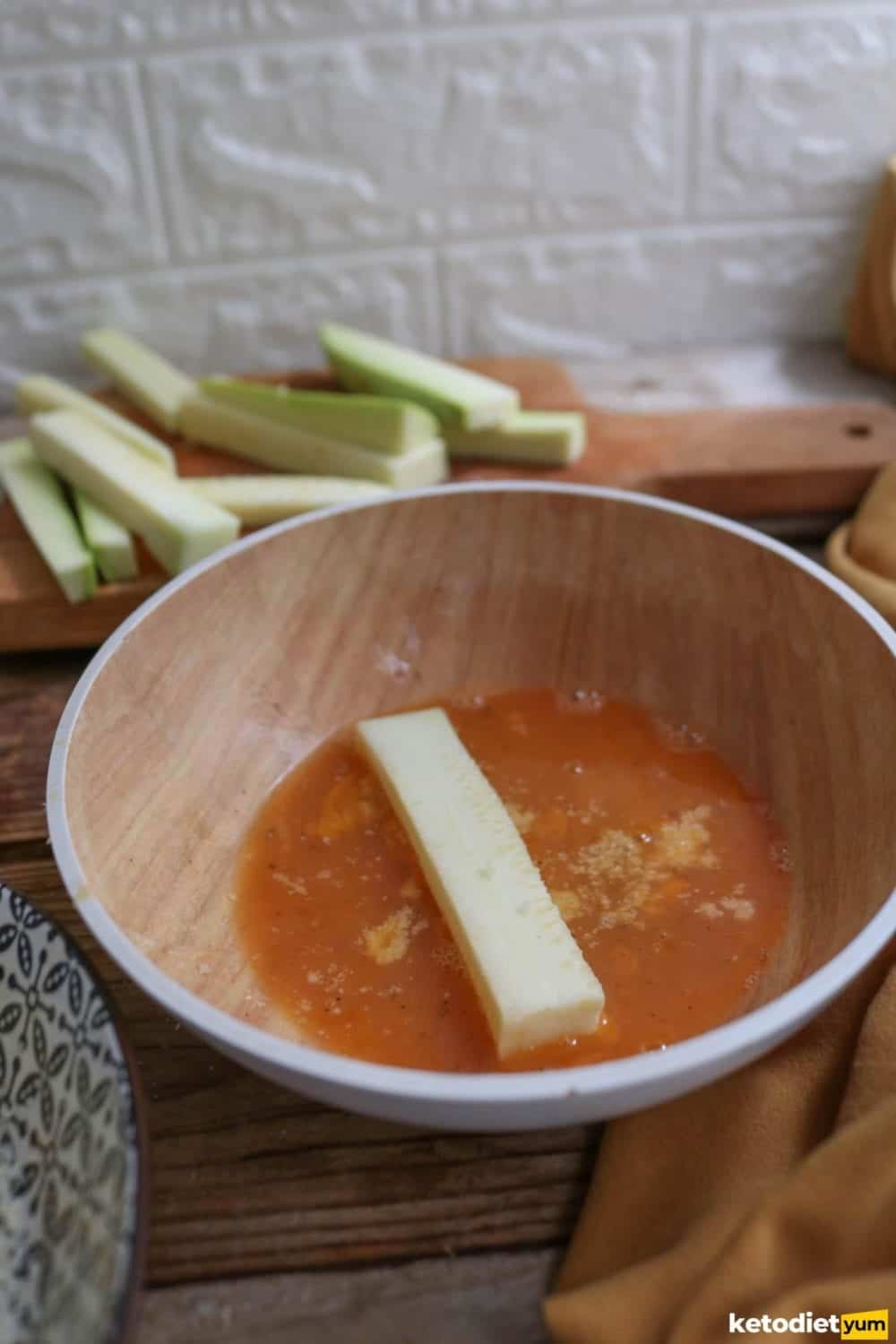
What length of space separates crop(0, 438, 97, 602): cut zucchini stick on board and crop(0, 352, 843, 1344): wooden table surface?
1.45 feet

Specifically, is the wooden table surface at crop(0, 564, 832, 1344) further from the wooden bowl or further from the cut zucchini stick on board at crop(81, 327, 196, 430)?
Result: the cut zucchini stick on board at crop(81, 327, 196, 430)

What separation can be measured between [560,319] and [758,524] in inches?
16.2

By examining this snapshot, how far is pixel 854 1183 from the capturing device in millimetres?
576

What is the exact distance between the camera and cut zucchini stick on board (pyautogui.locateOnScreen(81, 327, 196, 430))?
4.25 ft

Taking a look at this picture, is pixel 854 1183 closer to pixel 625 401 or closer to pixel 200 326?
pixel 625 401

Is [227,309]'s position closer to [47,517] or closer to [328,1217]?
[47,517]

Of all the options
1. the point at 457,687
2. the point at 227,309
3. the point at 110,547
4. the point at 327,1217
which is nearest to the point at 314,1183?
the point at 327,1217

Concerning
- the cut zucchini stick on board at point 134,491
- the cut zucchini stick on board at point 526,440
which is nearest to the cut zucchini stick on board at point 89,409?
the cut zucchini stick on board at point 134,491

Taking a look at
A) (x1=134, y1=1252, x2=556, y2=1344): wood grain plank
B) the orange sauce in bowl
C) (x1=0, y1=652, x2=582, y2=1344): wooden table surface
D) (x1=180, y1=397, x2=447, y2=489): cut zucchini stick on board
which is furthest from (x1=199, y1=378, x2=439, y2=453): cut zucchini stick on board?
(x1=134, y1=1252, x2=556, y2=1344): wood grain plank

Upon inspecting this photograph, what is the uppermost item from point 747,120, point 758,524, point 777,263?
point 747,120

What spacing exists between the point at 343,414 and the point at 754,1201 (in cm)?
81

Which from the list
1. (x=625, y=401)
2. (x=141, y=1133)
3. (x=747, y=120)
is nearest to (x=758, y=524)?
(x=625, y=401)

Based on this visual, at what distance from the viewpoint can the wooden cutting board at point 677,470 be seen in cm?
108

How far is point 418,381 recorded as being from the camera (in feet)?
4.07
